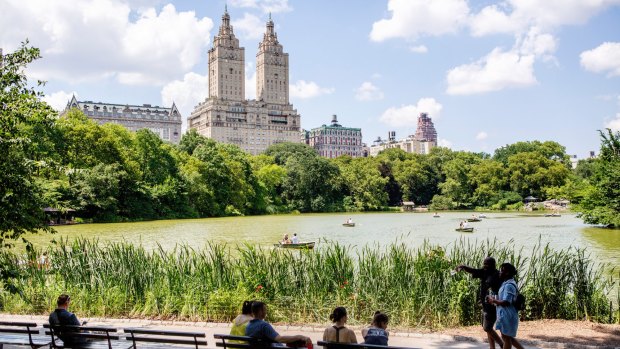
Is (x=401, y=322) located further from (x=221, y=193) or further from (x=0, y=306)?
(x=221, y=193)

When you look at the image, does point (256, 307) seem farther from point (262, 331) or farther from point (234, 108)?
point (234, 108)

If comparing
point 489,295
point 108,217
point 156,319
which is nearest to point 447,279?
point 489,295

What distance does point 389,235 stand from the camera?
119 ft

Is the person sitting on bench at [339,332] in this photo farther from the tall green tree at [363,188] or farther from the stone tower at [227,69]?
the stone tower at [227,69]

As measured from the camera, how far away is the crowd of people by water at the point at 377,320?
5.42 m

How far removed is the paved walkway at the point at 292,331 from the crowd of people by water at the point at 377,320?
0.58 m

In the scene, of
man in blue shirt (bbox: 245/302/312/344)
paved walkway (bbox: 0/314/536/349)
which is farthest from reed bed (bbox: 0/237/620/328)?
man in blue shirt (bbox: 245/302/312/344)

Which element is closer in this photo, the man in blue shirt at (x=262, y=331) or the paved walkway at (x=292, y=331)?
the man in blue shirt at (x=262, y=331)

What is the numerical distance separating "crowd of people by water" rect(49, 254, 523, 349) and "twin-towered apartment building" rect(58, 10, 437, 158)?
449 feet

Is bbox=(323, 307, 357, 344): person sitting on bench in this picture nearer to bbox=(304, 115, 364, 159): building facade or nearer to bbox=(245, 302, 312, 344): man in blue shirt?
bbox=(245, 302, 312, 344): man in blue shirt

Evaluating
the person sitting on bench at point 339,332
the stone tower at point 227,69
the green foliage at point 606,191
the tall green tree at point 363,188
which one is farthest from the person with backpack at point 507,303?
the stone tower at point 227,69

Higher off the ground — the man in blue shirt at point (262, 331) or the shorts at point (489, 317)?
the man in blue shirt at point (262, 331)

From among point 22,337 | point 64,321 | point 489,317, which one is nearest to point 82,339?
point 64,321

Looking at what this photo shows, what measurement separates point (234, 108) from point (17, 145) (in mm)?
141464
